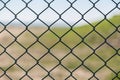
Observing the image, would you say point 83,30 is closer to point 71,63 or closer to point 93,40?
point 93,40

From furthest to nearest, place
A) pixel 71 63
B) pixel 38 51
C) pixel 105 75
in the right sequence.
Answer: pixel 38 51 < pixel 71 63 < pixel 105 75

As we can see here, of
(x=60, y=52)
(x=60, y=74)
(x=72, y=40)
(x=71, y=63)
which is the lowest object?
(x=60, y=74)

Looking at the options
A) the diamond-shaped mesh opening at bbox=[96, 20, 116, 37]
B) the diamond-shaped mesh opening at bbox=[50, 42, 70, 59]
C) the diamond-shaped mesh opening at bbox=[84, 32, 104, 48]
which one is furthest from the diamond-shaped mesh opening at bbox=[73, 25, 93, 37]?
the diamond-shaped mesh opening at bbox=[50, 42, 70, 59]

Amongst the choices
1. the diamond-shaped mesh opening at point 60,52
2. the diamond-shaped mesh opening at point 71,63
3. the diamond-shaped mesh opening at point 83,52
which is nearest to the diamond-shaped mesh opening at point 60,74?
the diamond-shaped mesh opening at point 71,63

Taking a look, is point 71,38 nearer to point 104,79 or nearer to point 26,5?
point 104,79

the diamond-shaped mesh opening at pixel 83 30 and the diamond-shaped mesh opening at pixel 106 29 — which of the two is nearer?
the diamond-shaped mesh opening at pixel 106 29

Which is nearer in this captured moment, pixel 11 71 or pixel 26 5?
pixel 26 5

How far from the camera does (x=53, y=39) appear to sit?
17.1 meters

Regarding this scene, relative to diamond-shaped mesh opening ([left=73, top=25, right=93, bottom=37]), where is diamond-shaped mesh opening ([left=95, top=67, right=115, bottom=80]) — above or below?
below

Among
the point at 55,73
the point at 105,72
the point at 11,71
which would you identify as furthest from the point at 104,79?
the point at 11,71

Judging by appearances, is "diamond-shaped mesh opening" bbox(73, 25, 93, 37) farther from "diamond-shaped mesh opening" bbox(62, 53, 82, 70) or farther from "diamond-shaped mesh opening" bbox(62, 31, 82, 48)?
"diamond-shaped mesh opening" bbox(62, 53, 82, 70)

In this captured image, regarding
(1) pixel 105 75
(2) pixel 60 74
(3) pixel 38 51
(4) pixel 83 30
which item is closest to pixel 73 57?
(4) pixel 83 30

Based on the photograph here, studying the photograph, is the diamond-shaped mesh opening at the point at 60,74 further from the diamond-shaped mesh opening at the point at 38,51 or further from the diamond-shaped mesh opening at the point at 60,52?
the diamond-shaped mesh opening at the point at 38,51

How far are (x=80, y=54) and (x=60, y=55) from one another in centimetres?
65
